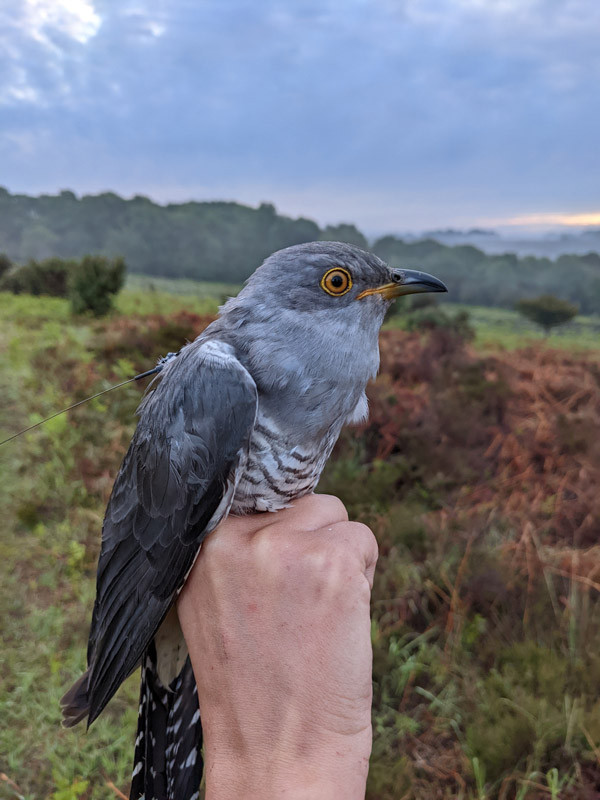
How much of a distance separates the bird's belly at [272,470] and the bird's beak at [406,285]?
560 millimetres

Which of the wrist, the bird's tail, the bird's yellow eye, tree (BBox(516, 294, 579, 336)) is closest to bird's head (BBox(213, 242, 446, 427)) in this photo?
the bird's yellow eye

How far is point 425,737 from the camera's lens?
2.98 m

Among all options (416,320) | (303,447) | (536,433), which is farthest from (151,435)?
(416,320)

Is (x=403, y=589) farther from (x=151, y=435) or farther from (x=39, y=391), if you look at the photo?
(x=39, y=391)

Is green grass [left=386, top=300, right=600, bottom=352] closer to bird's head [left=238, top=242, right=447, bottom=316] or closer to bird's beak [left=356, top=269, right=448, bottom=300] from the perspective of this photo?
bird's beak [left=356, top=269, right=448, bottom=300]

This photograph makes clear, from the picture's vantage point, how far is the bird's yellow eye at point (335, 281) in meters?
1.84

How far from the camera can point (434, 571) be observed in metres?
3.73

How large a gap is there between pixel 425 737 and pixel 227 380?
2.53 m

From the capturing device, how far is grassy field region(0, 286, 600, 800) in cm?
274

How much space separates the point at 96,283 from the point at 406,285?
10735mm

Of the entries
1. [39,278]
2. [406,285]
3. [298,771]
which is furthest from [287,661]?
[39,278]

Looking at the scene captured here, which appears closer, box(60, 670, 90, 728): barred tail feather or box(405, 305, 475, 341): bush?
box(60, 670, 90, 728): barred tail feather

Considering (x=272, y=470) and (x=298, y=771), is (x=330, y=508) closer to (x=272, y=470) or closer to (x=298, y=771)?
(x=272, y=470)

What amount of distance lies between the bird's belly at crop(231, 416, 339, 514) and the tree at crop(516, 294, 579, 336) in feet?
28.1
